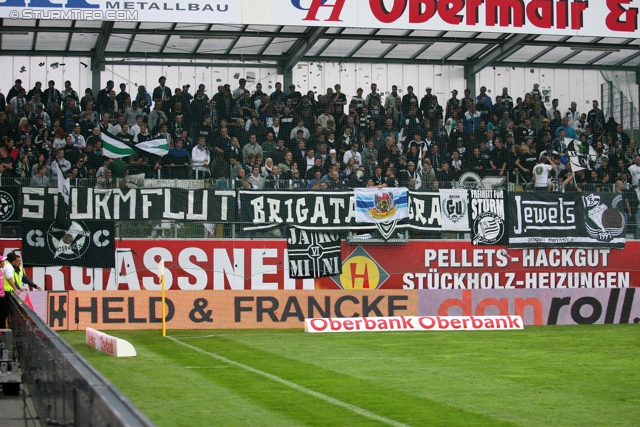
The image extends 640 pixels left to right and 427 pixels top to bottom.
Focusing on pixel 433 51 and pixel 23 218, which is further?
pixel 433 51

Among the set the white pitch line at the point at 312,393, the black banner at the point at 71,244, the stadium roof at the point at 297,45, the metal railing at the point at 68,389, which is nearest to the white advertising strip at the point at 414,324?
the white pitch line at the point at 312,393

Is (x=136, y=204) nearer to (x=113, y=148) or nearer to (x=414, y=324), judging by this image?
(x=113, y=148)

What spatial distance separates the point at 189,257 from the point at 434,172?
26.8 feet

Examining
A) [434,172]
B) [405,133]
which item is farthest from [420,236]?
[405,133]

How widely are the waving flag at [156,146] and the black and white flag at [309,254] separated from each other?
174 inches

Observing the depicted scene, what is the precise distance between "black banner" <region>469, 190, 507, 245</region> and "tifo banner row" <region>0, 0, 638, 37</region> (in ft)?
18.3

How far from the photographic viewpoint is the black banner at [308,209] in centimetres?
2639

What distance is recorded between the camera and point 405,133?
101 feet

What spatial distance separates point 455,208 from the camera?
1080 inches

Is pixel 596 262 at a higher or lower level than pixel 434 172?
lower

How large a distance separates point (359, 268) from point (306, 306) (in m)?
3.15

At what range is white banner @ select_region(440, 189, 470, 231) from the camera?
27.4 metres

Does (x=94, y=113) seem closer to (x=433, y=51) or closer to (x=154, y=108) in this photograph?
(x=154, y=108)

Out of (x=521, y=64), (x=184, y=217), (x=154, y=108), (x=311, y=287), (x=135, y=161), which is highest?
(x=521, y=64)
